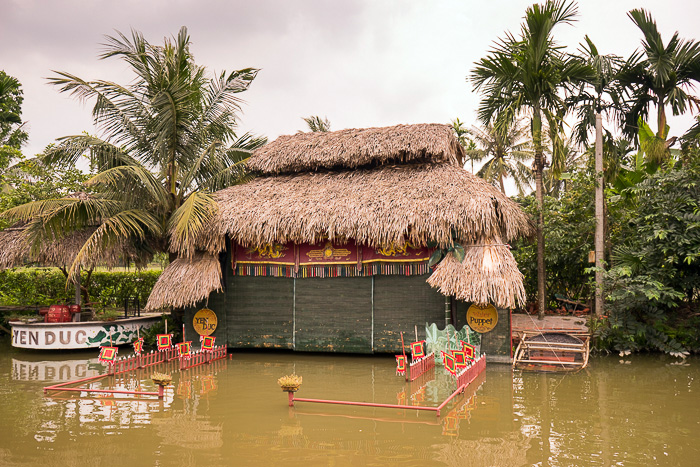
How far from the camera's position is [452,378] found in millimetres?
8578

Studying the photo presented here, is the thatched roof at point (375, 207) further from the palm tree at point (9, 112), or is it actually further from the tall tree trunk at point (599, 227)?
the palm tree at point (9, 112)

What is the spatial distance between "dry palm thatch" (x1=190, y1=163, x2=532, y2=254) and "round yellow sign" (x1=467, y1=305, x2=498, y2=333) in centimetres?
123

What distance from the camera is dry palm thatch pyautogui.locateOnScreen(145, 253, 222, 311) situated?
1022cm

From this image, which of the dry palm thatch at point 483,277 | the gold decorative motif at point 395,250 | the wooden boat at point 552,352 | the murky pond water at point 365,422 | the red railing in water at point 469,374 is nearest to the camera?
the murky pond water at point 365,422

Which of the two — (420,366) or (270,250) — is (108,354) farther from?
(420,366)

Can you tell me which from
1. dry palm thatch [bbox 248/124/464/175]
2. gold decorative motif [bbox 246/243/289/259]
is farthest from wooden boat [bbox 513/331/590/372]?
gold decorative motif [bbox 246/243/289/259]

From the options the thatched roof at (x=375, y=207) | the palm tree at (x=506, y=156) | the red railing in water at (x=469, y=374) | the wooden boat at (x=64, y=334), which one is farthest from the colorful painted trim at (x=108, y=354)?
the palm tree at (x=506, y=156)

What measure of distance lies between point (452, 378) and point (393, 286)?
7.41ft

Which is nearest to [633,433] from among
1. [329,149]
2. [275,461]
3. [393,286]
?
[275,461]

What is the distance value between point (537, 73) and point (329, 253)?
18.6ft

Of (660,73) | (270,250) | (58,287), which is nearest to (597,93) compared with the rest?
(660,73)

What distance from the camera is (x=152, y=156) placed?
11.7 metres

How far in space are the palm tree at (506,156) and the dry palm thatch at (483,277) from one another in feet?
46.2

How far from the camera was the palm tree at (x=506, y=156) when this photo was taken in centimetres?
2323
